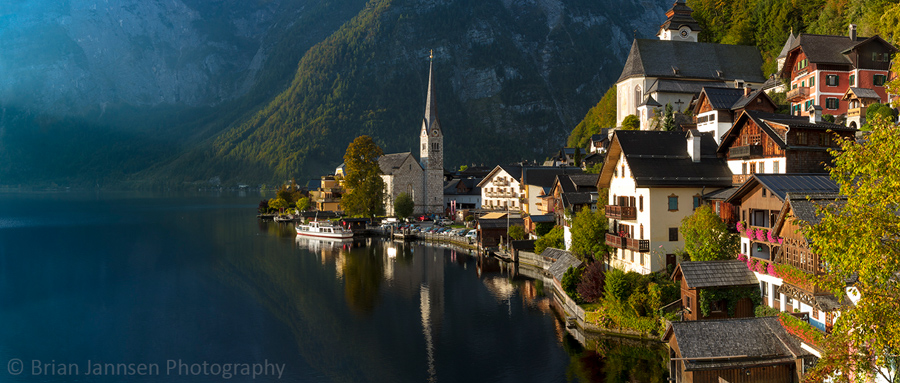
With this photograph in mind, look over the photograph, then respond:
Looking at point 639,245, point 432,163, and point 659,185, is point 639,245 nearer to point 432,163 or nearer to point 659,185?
point 659,185

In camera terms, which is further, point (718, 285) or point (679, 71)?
point (679, 71)

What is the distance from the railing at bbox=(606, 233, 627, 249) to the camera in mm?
37419

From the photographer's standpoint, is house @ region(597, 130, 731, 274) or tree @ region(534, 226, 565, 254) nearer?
house @ region(597, 130, 731, 274)

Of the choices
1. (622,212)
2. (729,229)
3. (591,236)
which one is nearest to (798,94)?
(591,236)

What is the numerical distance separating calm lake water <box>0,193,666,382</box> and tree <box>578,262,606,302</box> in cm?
270

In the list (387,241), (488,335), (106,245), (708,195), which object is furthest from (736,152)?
(106,245)

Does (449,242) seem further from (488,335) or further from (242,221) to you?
(242,221)

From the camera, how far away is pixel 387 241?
80.8 meters

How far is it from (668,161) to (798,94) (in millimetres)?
22229

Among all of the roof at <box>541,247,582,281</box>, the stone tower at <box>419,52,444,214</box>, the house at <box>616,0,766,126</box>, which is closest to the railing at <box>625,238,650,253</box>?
the roof at <box>541,247,582,281</box>

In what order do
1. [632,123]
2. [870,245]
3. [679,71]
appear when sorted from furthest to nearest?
[679,71]
[632,123]
[870,245]

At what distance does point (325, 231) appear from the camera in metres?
84.2

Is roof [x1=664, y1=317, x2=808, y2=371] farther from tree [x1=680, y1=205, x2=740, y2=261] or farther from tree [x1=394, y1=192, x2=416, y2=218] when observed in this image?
tree [x1=394, y1=192, x2=416, y2=218]

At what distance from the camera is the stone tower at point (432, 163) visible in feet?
348
